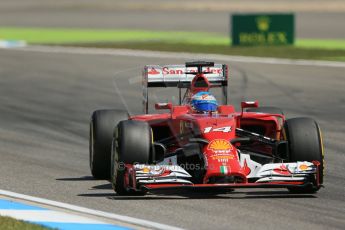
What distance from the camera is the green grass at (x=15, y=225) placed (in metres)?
9.98

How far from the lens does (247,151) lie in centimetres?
1286

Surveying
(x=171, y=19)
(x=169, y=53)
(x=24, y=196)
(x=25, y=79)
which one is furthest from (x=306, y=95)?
(x=171, y=19)

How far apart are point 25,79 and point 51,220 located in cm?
1661

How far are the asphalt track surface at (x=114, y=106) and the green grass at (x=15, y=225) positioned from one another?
1.12 meters

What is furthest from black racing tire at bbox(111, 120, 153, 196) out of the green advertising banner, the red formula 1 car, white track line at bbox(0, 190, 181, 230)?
the green advertising banner

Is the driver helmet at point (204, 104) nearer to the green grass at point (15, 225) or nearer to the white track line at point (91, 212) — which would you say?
the white track line at point (91, 212)

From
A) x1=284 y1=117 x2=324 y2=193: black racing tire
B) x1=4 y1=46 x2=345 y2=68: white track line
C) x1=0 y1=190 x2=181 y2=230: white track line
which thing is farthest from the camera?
x1=4 y1=46 x2=345 y2=68: white track line

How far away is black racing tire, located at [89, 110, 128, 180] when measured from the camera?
13492 mm

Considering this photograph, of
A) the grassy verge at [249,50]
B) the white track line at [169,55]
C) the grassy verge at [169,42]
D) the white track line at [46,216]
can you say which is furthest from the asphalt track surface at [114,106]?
the grassy verge at [169,42]

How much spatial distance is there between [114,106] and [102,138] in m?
8.88

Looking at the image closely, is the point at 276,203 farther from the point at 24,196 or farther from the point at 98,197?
the point at 24,196

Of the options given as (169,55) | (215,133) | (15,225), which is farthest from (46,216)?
(169,55)

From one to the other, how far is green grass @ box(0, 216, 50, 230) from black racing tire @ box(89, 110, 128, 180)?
127 inches

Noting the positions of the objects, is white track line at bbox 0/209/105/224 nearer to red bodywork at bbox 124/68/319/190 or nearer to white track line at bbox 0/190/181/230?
white track line at bbox 0/190/181/230
